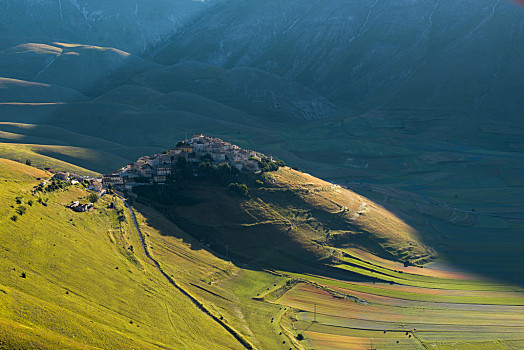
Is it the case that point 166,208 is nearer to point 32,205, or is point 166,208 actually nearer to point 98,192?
point 98,192

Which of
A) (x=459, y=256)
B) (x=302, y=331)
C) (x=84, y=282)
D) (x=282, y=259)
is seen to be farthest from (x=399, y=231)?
(x=84, y=282)

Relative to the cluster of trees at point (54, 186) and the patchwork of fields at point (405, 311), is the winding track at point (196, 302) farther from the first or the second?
the cluster of trees at point (54, 186)

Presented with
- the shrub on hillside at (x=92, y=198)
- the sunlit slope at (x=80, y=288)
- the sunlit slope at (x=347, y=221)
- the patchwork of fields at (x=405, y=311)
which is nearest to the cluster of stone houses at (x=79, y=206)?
the sunlit slope at (x=80, y=288)

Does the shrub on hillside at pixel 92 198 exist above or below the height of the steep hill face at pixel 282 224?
below

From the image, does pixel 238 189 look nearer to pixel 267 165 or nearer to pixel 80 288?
pixel 267 165

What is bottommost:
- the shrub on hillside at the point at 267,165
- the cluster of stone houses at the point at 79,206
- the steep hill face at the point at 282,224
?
the cluster of stone houses at the point at 79,206

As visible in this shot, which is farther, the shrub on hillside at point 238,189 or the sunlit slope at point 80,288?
the shrub on hillside at point 238,189
